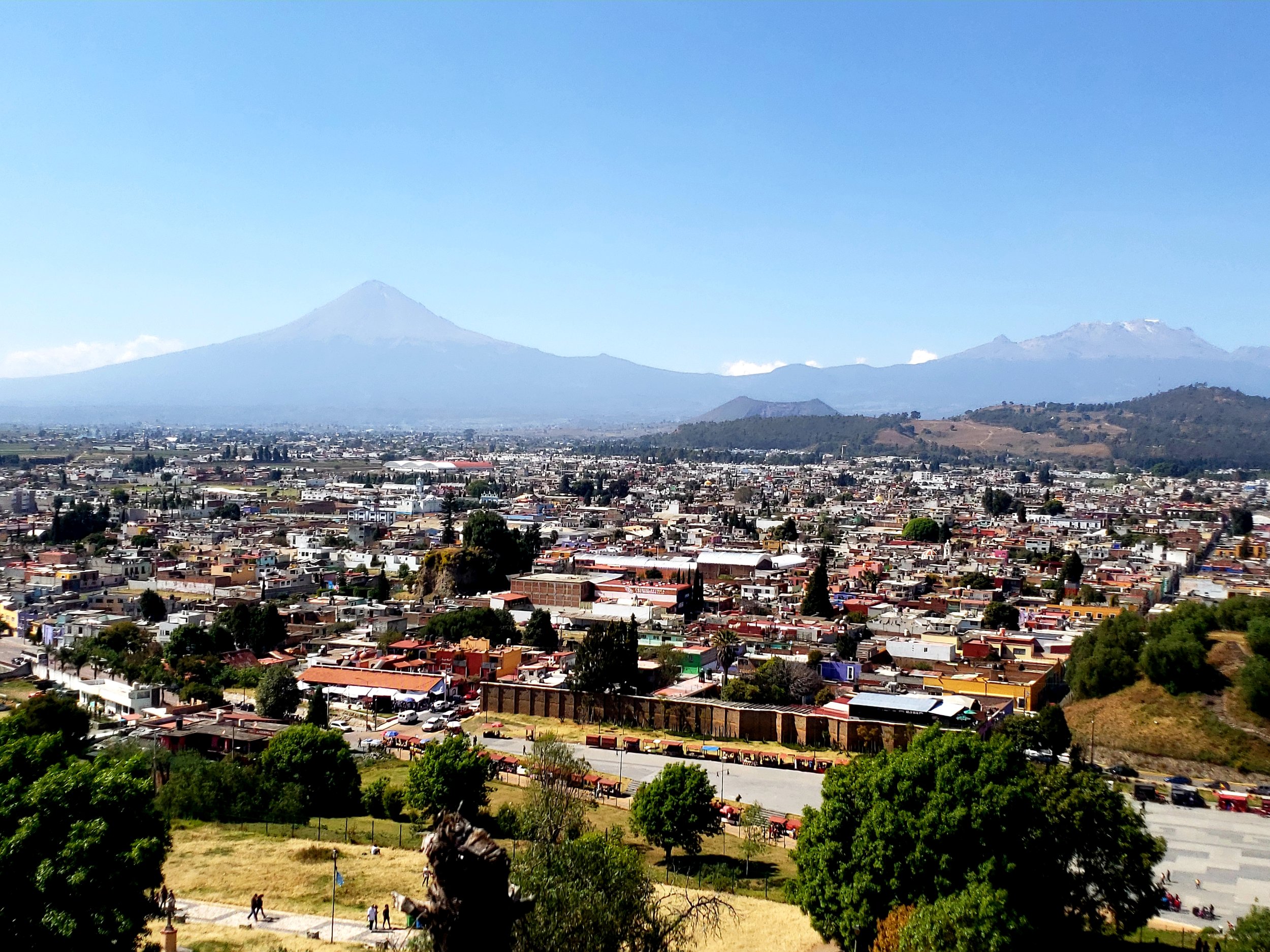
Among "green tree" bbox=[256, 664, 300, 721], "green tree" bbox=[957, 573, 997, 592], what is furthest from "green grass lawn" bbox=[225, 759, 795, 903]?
"green tree" bbox=[957, 573, 997, 592]

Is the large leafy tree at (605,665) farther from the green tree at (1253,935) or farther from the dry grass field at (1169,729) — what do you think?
the green tree at (1253,935)

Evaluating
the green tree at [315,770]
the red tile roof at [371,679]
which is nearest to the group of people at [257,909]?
the green tree at [315,770]

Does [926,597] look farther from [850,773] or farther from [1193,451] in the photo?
[1193,451]

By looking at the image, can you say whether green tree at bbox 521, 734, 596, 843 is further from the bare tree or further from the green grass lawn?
the bare tree

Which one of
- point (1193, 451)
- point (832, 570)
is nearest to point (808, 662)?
point (832, 570)

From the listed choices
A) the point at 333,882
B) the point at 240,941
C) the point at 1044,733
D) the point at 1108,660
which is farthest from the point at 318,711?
the point at 1108,660
